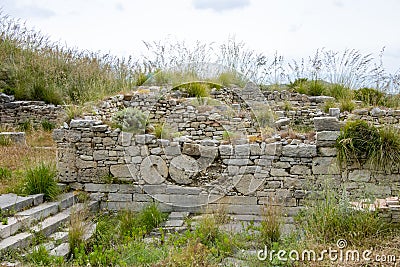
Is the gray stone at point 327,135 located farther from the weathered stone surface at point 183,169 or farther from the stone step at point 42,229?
the stone step at point 42,229

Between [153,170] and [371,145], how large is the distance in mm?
3396

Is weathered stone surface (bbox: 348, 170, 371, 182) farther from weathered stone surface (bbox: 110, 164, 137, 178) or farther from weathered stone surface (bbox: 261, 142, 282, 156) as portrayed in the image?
weathered stone surface (bbox: 110, 164, 137, 178)

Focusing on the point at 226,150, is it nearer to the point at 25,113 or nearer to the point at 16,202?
the point at 16,202

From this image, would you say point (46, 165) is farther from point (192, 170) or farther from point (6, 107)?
point (6, 107)

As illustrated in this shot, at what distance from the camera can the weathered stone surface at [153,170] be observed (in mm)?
7133

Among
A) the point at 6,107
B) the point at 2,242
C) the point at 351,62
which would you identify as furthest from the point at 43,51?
the point at 2,242

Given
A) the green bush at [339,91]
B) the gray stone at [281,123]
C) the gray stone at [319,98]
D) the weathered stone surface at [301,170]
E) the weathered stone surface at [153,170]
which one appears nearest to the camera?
the weathered stone surface at [301,170]

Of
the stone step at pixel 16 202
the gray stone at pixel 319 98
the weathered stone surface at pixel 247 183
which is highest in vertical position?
the gray stone at pixel 319 98

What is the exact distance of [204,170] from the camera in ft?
23.2

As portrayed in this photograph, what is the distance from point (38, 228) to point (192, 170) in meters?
2.50

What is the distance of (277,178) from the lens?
22.2 ft

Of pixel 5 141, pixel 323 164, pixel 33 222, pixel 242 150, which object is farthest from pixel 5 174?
pixel 323 164

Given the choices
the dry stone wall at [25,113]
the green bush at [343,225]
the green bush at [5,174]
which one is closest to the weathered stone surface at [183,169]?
the green bush at [343,225]

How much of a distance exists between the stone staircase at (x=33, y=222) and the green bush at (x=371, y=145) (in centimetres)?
391
